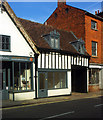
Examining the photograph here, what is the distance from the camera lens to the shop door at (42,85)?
16.9m

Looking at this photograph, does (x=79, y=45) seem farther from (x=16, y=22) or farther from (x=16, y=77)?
(x=16, y=77)

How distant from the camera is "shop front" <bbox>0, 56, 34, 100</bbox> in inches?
594

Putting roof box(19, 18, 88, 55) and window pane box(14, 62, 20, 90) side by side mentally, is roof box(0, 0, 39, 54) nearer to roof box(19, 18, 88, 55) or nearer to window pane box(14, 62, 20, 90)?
roof box(19, 18, 88, 55)

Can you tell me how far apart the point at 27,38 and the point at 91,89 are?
11.0 m

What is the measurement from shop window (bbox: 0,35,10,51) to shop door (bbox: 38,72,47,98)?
3.95 meters

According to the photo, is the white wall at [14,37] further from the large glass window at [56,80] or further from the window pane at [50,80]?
the large glass window at [56,80]

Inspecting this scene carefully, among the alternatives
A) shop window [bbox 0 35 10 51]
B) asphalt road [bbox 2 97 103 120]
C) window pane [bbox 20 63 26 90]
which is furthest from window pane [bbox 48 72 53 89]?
asphalt road [bbox 2 97 103 120]

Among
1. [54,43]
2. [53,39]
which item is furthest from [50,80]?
[53,39]

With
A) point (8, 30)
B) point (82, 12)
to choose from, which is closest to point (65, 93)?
point (8, 30)

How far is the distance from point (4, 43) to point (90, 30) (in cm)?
1249

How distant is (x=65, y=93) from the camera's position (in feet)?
62.7

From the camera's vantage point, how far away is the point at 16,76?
51.2ft

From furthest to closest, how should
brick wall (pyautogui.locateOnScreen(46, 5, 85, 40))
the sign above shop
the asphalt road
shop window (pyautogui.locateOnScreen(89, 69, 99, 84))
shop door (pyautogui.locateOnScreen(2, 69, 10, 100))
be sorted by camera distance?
brick wall (pyautogui.locateOnScreen(46, 5, 85, 40))
shop window (pyautogui.locateOnScreen(89, 69, 99, 84))
shop door (pyautogui.locateOnScreen(2, 69, 10, 100))
the sign above shop
the asphalt road

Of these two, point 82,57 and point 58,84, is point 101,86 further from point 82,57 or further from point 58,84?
point 58,84
